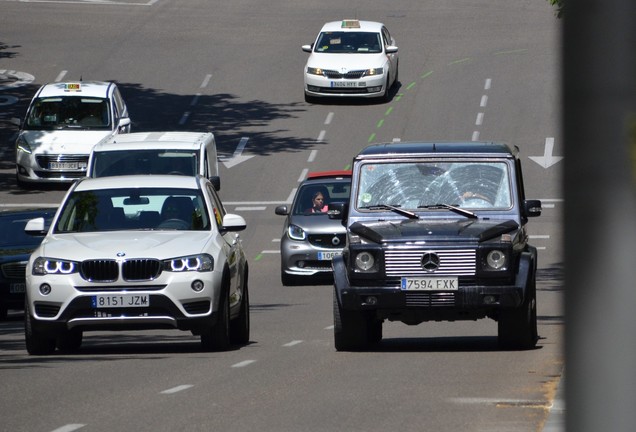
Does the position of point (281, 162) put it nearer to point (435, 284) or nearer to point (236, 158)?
point (236, 158)

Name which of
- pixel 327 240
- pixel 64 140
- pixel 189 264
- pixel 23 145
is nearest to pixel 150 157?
pixel 327 240

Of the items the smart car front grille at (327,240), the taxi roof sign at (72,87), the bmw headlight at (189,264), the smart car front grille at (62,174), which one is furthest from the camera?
the taxi roof sign at (72,87)

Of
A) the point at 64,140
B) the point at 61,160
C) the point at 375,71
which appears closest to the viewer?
the point at 64,140

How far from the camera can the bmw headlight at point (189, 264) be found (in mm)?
13172

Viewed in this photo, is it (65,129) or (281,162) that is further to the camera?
(281,162)

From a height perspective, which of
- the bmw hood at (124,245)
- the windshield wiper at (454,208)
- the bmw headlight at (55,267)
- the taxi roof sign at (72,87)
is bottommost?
the taxi roof sign at (72,87)

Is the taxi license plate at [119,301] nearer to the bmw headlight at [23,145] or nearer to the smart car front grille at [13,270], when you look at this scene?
the smart car front grille at [13,270]

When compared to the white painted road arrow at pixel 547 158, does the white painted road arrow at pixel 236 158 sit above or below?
above

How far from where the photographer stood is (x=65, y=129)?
31.8 metres

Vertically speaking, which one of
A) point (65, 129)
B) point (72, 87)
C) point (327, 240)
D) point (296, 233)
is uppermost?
point (72, 87)

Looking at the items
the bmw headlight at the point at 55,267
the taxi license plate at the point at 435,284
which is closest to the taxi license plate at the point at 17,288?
the bmw headlight at the point at 55,267

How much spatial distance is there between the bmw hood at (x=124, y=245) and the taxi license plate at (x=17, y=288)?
656 centimetres

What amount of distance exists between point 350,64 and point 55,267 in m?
26.3

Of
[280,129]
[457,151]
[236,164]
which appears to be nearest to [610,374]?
[457,151]
